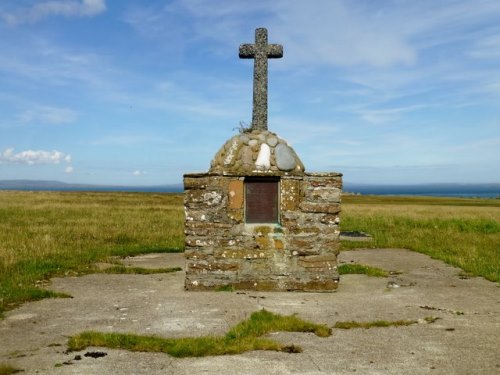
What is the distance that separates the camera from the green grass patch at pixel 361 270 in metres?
12.8

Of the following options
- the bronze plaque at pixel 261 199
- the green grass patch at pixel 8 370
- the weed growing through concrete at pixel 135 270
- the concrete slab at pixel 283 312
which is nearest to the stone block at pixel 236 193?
the bronze plaque at pixel 261 199

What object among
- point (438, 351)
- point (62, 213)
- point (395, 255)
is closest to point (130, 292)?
point (438, 351)

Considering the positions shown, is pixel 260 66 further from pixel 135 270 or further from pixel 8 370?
pixel 8 370

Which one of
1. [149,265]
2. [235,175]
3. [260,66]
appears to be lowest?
[149,265]

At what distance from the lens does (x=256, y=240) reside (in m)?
10.8

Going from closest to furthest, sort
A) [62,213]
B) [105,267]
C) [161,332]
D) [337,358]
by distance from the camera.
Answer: [337,358] < [161,332] < [105,267] < [62,213]

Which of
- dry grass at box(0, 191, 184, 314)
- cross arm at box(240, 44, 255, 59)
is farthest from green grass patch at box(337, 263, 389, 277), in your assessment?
dry grass at box(0, 191, 184, 314)

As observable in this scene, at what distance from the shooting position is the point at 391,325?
26.1ft

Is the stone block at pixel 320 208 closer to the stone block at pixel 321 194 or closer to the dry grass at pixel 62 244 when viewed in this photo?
the stone block at pixel 321 194

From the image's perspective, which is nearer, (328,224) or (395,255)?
(328,224)

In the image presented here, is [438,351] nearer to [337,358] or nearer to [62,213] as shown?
[337,358]

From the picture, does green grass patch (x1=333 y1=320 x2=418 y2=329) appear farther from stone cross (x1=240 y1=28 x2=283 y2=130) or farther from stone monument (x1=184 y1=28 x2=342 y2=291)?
stone cross (x1=240 y1=28 x2=283 y2=130)

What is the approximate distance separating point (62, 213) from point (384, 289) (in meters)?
A: 24.6

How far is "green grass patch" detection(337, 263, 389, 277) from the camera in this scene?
1277cm
